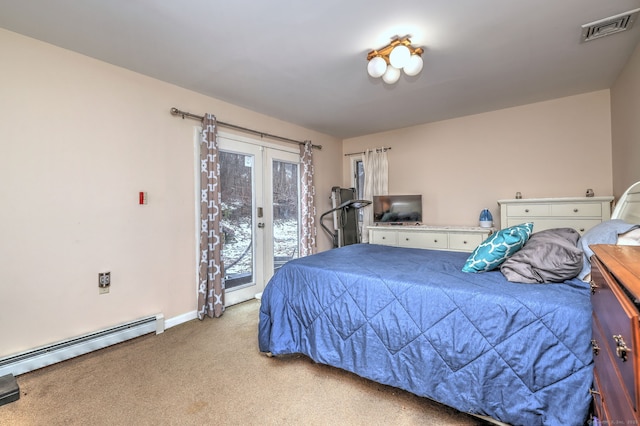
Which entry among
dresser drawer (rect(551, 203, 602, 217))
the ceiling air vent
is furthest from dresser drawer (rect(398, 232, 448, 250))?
the ceiling air vent

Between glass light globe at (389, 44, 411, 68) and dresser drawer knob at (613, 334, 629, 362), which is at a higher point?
glass light globe at (389, 44, 411, 68)

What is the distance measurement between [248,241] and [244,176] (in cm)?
81

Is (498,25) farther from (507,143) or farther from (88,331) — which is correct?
(88,331)

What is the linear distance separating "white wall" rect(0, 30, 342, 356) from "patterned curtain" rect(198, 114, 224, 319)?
120mm

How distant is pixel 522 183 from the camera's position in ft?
11.5

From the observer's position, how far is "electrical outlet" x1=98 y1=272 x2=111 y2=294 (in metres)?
2.32

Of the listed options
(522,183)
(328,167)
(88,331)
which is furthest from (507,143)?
(88,331)

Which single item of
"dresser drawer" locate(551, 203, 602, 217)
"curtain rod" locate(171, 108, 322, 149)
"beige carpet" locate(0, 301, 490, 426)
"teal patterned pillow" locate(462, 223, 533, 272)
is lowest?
"beige carpet" locate(0, 301, 490, 426)

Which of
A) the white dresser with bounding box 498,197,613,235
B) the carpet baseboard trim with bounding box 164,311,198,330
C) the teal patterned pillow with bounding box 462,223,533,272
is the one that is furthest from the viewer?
the white dresser with bounding box 498,197,613,235

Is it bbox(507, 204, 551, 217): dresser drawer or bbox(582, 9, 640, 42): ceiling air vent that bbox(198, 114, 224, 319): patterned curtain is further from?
bbox(507, 204, 551, 217): dresser drawer

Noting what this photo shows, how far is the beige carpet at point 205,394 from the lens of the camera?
1511mm

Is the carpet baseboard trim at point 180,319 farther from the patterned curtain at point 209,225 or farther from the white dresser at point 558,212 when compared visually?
the white dresser at point 558,212

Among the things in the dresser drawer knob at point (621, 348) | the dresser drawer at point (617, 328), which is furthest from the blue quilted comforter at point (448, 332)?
the dresser drawer knob at point (621, 348)

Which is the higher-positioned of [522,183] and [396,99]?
[396,99]
